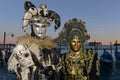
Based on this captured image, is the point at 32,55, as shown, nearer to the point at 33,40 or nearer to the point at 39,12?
the point at 33,40

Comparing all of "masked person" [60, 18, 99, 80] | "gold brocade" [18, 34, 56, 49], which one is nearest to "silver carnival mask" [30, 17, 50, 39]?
"gold brocade" [18, 34, 56, 49]

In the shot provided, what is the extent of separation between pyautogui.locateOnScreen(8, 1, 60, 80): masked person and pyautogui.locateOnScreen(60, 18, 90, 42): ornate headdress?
7.9 inches

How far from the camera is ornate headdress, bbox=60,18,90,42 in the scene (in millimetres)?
6289

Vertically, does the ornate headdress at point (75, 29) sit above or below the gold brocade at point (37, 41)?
above

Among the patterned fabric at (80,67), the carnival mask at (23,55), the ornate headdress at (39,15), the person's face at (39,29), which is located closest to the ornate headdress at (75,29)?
the ornate headdress at (39,15)

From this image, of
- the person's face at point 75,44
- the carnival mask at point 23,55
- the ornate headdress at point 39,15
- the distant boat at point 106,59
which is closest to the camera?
the carnival mask at point 23,55

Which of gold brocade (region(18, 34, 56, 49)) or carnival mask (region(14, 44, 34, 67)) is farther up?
gold brocade (region(18, 34, 56, 49))

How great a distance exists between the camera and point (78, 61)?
244 inches

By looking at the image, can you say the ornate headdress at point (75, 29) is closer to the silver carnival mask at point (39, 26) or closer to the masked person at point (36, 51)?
the masked person at point (36, 51)

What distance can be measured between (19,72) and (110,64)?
32.1 metres

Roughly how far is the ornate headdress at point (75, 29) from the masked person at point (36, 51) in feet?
0.66

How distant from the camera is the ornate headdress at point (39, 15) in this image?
6227 mm

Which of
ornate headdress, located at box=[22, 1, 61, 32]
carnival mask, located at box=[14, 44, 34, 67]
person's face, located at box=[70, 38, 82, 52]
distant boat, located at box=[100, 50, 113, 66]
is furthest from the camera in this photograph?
distant boat, located at box=[100, 50, 113, 66]

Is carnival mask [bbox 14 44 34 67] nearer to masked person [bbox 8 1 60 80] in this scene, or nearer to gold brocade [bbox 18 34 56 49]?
masked person [bbox 8 1 60 80]
